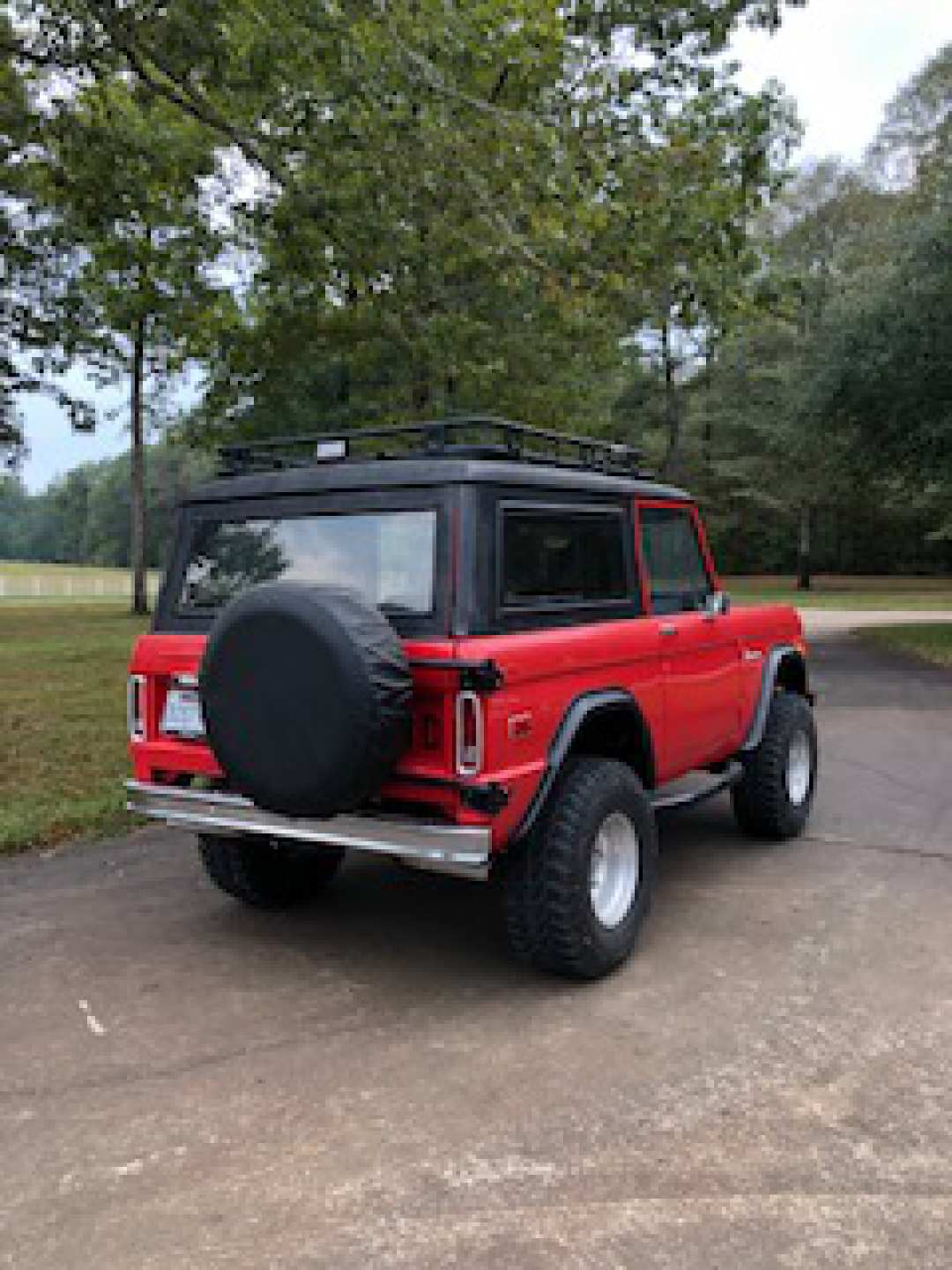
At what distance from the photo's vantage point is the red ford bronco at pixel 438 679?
337cm

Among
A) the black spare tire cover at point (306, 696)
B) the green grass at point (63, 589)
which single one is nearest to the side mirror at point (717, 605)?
the black spare tire cover at point (306, 696)

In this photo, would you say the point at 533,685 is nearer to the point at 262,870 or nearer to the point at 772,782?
the point at 262,870

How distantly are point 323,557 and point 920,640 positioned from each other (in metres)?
15.3

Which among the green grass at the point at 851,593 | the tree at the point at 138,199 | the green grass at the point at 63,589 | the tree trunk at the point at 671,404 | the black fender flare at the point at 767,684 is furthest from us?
the green grass at the point at 63,589

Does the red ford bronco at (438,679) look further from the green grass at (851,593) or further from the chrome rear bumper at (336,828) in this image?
the green grass at (851,593)

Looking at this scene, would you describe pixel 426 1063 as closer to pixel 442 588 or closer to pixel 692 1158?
pixel 692 1158

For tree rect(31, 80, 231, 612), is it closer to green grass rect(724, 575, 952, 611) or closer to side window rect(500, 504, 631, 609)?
side window rect(500, 504, 631, 609)

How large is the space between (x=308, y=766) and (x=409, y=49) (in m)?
6.25

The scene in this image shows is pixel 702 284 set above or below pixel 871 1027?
above

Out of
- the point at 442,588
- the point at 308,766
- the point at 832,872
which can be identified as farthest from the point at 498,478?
the point at 832,872

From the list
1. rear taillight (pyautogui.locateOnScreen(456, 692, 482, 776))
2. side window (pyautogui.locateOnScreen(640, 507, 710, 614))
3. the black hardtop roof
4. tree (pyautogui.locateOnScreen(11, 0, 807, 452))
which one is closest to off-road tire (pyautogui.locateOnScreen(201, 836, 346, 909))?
rear taillight (pyautogui.locateOnScreen(456, 692, 482, 776))

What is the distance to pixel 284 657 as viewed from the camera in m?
3.39

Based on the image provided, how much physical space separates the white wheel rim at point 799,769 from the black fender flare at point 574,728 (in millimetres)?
1815

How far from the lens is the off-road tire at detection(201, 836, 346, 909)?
176 inches
